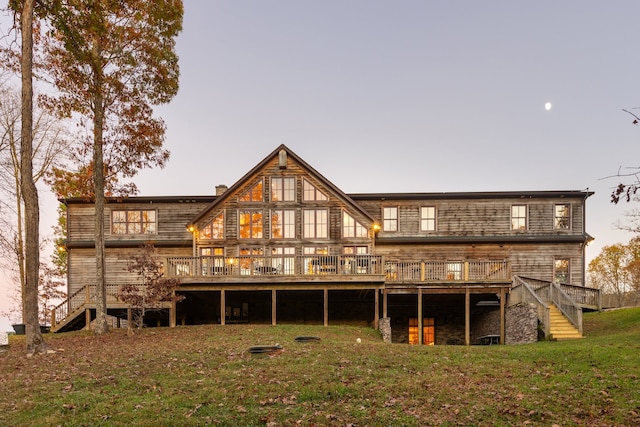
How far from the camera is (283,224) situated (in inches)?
997

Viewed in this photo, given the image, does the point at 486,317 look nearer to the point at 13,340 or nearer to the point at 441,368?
the point at 441,368

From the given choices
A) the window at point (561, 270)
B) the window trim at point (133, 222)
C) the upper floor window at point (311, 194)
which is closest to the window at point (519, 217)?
the window at point (561, 270)

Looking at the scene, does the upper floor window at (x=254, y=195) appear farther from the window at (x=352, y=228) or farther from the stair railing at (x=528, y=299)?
the stair railing at (x=528, y=299)

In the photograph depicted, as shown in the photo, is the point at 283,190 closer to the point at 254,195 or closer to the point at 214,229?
the point at 254,195

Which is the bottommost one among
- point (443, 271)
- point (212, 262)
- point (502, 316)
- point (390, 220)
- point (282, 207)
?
point (502, 316)

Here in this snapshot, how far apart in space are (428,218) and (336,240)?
6166 millimetres

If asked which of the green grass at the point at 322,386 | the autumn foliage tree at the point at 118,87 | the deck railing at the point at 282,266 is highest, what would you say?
the autumn foliage tree at the point at 118,87

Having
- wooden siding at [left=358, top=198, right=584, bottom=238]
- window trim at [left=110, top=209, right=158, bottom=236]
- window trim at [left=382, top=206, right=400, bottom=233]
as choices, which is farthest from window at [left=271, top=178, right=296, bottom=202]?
window trim at [left=110, top=209, right=158, bottom=236]

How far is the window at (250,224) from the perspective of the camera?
2525 centimetres

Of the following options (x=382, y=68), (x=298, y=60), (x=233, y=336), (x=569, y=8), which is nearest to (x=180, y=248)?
(x=233, y=336)

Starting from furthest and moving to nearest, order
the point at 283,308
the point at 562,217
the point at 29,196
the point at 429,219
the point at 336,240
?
the point at 429,219, the point at 562,217, the point at 283,308, the point at 336,240, the point at 29,196

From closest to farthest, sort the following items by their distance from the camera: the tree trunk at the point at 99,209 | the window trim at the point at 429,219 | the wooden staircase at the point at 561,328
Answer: the wooden staircase at the point at 561,328
the tree trunk at the point at 99,209
the window trim at the point at 429,219

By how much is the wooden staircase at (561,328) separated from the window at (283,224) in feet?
44.7

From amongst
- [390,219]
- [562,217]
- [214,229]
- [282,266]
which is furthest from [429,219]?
[214,229]
